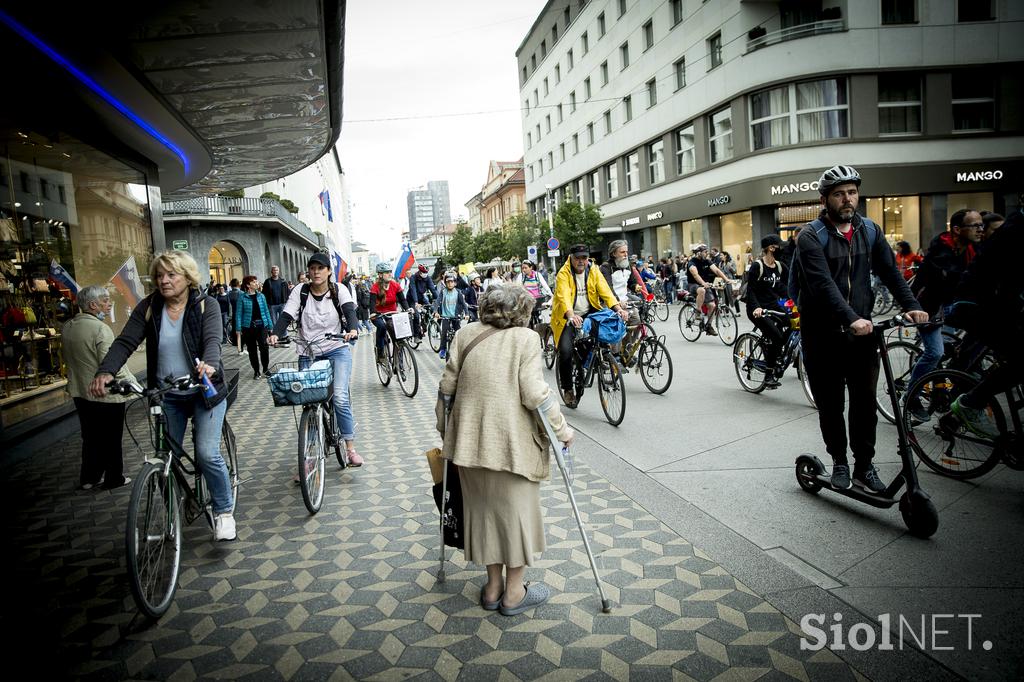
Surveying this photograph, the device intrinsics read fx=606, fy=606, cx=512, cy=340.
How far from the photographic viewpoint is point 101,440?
5586 millimetres

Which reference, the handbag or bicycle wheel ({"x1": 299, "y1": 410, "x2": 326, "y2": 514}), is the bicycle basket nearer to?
bicycle wheel ({"x1": 299, "y1": 410, "x2": 326, "y2": 514})

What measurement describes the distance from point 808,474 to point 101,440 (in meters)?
6.05

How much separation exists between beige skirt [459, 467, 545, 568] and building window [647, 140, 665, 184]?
102ft

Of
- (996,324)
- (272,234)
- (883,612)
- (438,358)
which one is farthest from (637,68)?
(883,612)

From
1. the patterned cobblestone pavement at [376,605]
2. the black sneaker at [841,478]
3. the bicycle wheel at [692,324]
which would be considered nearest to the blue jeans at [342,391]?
the patterned cobblestone pavement at [376,605]

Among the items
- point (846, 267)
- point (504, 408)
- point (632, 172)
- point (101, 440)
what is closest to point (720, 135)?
point (632, 172)

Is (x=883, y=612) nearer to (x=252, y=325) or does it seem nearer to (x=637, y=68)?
(x=252, y=325)

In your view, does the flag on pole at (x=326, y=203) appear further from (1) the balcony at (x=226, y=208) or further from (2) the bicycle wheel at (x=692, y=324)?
(2) the bicycle wheel at (x=692, y=324)

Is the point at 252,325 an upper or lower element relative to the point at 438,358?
upper

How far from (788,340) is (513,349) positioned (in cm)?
561

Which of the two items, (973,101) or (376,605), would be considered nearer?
(376,605)

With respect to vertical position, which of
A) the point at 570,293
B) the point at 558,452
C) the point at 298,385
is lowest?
the point at 558,452

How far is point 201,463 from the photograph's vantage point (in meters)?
3.95

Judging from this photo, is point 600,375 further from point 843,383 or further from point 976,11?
point 976,11
